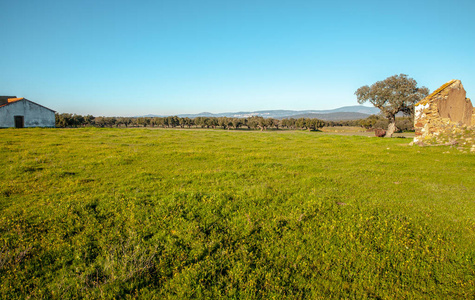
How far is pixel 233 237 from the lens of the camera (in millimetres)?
5781

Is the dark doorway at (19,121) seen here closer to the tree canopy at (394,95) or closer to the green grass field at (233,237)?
the green grass field at (233,237)

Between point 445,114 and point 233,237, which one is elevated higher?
point 445,114

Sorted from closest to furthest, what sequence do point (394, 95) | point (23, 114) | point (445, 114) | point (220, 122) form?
point (445, 114) < point (394, 95) < point (23, 114) < point (220, 122)

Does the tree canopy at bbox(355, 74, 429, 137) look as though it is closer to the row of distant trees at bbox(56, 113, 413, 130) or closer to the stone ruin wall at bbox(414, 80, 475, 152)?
the stone ruin wall at bbox(414, 80, 475, 152)

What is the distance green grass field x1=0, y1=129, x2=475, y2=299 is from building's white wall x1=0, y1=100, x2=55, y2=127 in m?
53.2

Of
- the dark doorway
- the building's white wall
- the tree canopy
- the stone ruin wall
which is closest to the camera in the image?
the stone ruin wall

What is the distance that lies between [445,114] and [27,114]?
69.3 meters

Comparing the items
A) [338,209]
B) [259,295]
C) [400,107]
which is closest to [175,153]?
[338,209]

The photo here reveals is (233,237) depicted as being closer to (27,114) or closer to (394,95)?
(394,95)

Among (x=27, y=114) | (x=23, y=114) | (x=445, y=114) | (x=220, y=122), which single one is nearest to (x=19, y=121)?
(x=23, y=114)

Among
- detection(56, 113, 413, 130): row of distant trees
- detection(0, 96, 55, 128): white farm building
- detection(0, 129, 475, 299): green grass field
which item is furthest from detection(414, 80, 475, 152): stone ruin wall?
detection(56, 113, 413, 130): row of distant trees

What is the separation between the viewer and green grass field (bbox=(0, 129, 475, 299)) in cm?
440

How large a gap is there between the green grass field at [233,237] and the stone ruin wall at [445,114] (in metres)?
12.6

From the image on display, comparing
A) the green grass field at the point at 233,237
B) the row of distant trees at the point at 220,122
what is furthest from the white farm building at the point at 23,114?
the green grass field at the point at 233,237
